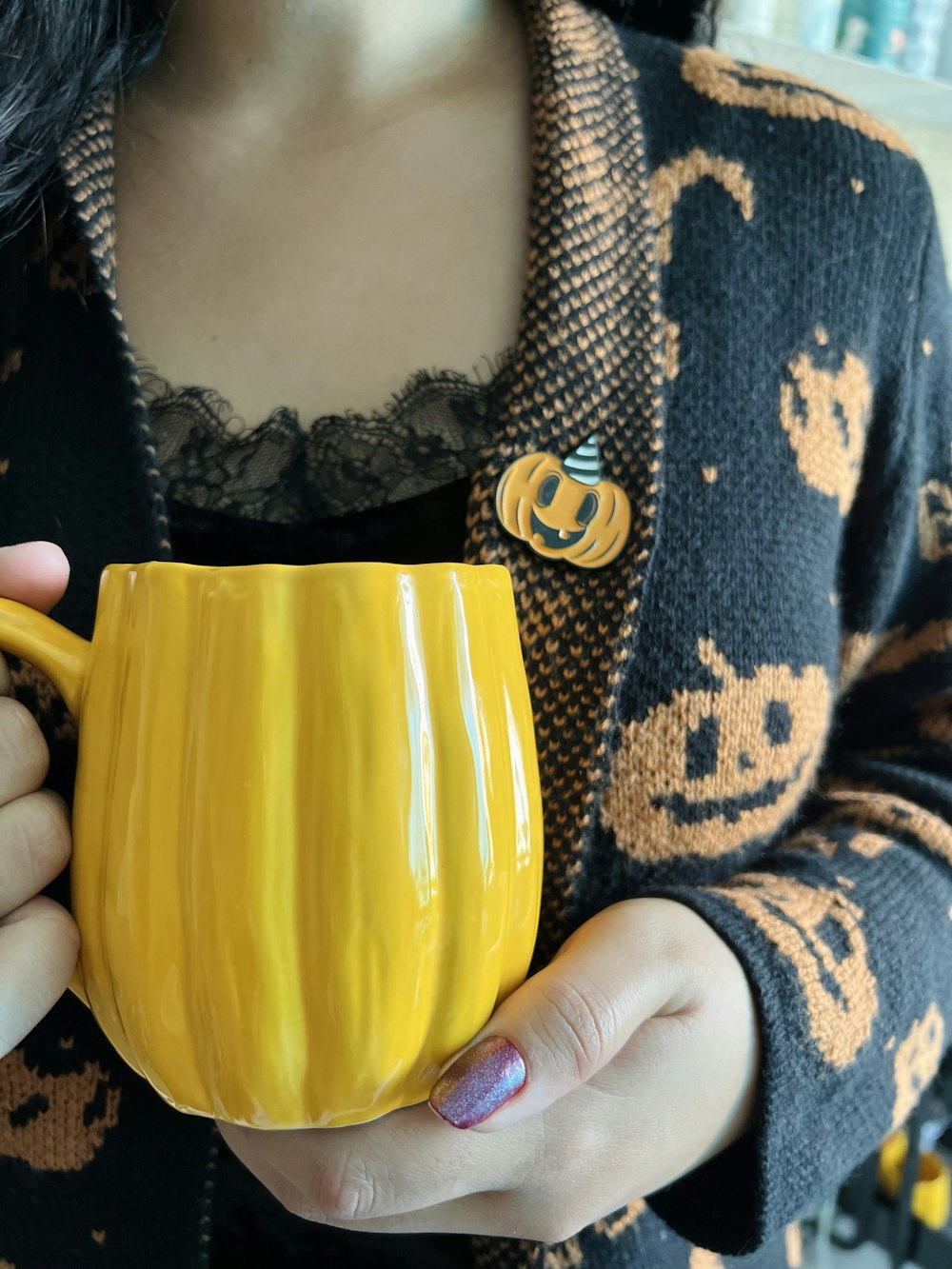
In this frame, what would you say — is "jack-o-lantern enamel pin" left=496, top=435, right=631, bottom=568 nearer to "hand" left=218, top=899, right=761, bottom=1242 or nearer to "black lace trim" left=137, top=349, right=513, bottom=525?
"black lace trim" left=137, top=349, right=513, bottom=525

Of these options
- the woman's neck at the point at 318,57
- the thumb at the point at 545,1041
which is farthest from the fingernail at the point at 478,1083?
the woman's neck at the point at 318,57

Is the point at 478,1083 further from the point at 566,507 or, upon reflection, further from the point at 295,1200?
the point at 566,507

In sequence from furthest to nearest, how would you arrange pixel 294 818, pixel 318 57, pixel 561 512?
pixel 318 57 < pixel 561 512 < pixel 294 818

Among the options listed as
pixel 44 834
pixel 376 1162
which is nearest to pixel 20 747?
pixel 44 834

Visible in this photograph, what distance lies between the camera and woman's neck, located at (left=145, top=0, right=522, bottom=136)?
570 mm

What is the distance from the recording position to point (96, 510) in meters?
0.47

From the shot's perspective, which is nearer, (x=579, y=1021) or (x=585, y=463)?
(x=579, y=1021)

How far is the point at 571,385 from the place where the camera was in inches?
18.4

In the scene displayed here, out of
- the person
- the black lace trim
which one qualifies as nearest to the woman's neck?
the person

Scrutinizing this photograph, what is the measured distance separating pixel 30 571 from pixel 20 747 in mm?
59

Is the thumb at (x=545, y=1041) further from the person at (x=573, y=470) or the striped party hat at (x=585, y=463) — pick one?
the striped party hat at (x=585, y=463)

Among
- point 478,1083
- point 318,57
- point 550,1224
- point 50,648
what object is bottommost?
point 550,1224

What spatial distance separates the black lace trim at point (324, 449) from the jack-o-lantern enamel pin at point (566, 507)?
42 mm

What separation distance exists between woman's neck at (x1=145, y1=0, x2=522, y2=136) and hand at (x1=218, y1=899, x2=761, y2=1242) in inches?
20.4
